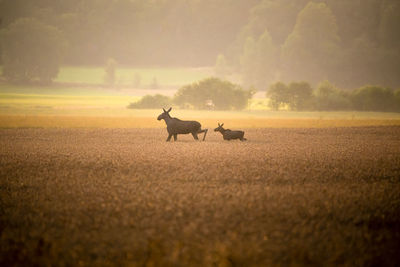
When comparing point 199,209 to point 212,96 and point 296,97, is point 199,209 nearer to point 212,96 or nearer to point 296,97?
point 212,96

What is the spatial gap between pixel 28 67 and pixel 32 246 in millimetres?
94780

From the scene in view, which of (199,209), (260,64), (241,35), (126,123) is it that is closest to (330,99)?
(126,123)

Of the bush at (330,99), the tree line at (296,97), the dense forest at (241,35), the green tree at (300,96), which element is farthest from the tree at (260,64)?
the green tree at (300,96)

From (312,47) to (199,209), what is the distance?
104515 mm

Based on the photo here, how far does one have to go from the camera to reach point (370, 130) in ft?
88.5

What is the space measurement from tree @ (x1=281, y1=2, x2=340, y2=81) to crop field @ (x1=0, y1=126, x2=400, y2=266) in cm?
9244

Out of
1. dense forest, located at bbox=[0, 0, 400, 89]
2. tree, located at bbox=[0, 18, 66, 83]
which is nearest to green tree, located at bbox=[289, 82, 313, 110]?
dense forest, located at bbox=[0, 0, 400, 89]

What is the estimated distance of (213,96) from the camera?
2229 inches

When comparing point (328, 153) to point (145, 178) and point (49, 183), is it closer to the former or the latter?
point (145, 178)

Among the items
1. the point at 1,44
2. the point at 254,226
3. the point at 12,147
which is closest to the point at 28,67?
the point at 1,44

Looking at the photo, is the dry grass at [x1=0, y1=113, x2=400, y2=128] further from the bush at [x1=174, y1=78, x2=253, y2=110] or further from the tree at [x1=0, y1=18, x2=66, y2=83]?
the tree at [x1=0, y1=18, x2=66, y2=83]

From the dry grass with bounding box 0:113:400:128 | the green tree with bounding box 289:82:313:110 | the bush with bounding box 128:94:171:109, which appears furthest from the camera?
the bush with bounding box 128:94:171:109

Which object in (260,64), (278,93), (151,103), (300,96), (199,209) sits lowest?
(199,209)

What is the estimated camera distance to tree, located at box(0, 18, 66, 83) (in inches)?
3497
